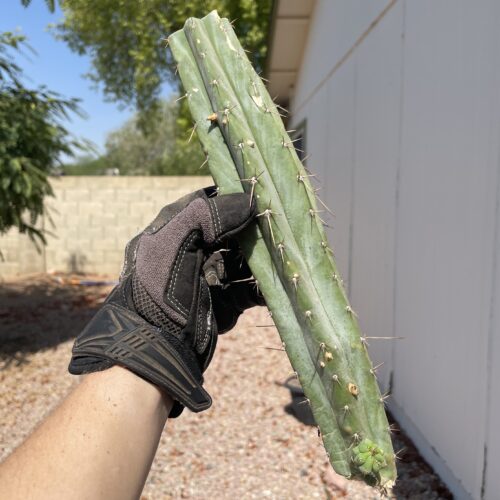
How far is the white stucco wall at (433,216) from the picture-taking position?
2.77 meters

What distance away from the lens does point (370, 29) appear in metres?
5.20

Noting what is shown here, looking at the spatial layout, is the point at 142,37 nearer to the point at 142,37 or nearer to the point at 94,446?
the point at 142,37

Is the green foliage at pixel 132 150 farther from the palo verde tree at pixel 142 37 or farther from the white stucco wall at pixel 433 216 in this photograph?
the white stucco wall at pixel 433 216

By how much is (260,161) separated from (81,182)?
35.0ft

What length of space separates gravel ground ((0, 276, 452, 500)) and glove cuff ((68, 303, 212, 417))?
2.81ft

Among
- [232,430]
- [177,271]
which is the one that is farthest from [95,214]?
[177,271]

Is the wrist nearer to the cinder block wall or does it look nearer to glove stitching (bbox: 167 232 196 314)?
glove stitching (bbox: 167 232 196 314)

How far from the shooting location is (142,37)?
459 inches

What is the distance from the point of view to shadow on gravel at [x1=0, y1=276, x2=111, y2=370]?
22.6 feet

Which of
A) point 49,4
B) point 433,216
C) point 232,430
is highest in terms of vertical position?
point 49,4

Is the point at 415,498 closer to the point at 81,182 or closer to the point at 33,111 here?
the point at 33,111

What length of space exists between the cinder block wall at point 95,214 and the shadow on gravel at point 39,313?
76cm

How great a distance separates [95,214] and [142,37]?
13.1ft

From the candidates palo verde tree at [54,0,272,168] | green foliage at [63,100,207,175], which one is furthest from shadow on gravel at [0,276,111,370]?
green foliage at [63,100,207,175]
